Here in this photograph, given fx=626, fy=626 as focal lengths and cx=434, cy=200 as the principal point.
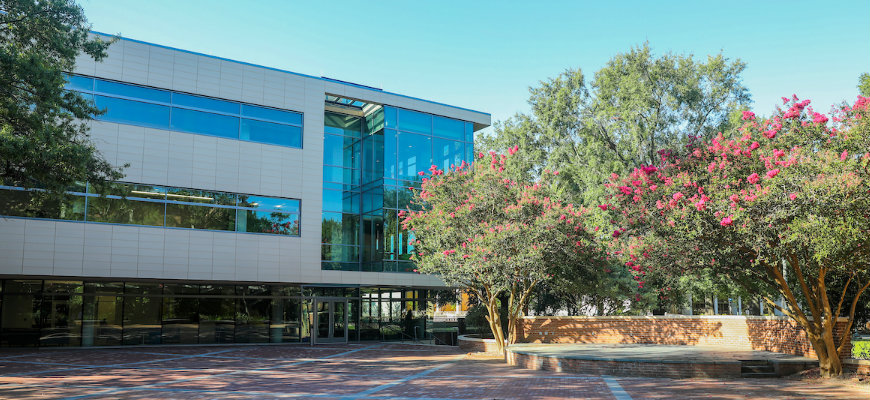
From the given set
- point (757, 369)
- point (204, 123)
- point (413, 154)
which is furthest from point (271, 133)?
point (757, 369)

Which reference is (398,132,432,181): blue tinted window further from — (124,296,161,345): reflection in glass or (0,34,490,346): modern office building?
(124,296,161,345): reflection in glass

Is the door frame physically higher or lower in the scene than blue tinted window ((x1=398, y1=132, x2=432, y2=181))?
lower

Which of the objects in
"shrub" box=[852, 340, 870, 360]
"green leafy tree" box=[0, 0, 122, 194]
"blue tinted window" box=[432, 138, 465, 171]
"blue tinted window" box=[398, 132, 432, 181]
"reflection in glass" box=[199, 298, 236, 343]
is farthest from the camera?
"blue tinted window" box=[432, 138, 465, 171]

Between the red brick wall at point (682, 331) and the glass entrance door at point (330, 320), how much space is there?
8142 millimetres

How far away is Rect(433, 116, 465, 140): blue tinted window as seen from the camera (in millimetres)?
29438

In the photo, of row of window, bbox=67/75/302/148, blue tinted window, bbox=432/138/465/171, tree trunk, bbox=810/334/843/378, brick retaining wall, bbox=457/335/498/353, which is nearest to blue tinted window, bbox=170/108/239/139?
row of window, bbox=67/75/302/148

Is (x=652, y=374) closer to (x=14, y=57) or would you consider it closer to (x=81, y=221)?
(x=14, y=57)

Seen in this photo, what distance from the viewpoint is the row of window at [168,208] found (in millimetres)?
20578

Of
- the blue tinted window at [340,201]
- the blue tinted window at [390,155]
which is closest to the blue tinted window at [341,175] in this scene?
the blue tinted window at [340,201]

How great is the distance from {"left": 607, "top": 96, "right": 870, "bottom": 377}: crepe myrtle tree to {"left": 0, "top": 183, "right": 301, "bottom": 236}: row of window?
14.6 meters

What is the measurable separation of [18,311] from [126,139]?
738 cm

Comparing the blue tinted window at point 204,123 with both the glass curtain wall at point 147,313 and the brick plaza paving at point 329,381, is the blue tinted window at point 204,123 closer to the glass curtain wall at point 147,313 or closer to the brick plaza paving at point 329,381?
the glass curtain wall at point 147,313

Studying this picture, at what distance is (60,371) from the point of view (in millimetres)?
15508

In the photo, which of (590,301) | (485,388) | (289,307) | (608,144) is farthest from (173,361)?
(608,144)
